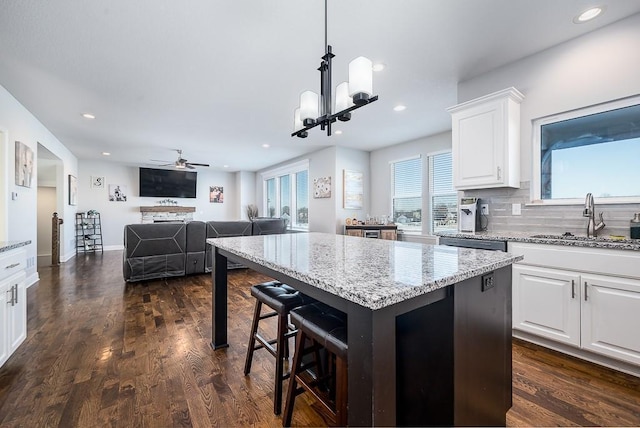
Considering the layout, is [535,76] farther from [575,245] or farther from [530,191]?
[575,245]

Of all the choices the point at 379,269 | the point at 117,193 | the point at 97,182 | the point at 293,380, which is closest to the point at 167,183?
the point at 117,193

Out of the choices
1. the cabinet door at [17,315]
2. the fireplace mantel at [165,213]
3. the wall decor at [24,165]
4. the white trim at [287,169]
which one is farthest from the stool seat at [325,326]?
the fireplace mantel at [165,213]

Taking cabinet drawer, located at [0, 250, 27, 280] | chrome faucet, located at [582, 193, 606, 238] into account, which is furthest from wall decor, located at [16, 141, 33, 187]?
chrome faucet, located at [582, 193, 606, 238]

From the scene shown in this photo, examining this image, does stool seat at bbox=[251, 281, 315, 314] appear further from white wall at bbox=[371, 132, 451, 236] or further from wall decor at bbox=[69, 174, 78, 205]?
wall decor at bbox=[69, 174, 78, 205]

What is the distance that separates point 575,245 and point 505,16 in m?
1.77

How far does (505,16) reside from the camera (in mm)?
2062

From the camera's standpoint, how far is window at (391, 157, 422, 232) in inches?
212

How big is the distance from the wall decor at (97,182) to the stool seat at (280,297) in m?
8.43

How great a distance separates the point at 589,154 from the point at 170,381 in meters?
3.72

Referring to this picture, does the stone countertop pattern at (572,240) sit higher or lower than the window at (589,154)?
lower

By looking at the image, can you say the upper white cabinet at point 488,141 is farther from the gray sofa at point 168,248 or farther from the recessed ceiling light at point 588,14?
the gray sofa at point 168,248

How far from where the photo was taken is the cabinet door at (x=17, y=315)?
Answer: 6.57 ft

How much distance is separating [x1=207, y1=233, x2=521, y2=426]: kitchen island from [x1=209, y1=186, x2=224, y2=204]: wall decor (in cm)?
888

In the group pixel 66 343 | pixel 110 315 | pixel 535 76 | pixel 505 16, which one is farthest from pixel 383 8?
pixel 110 315
